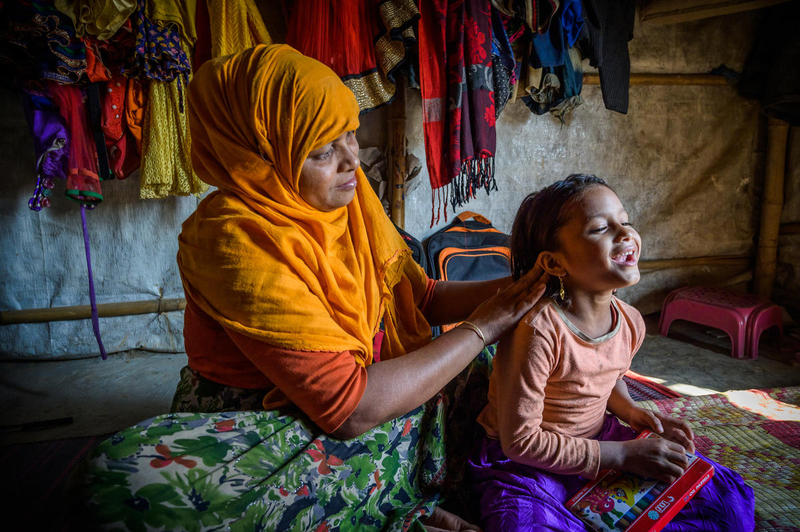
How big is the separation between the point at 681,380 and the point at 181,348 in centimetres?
335

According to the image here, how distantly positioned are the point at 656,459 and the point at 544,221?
0.66 metres

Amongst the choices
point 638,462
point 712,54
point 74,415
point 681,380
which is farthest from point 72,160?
point 712,54

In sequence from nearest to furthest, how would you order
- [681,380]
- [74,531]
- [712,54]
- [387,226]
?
[74,531]
[387,226]
[681,380]
[712,54]

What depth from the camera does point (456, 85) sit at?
98.0 inches

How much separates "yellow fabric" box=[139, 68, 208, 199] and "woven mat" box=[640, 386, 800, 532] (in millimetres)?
2737

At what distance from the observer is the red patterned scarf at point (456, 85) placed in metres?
2.46

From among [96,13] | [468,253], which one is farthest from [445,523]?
Result: [96,13]

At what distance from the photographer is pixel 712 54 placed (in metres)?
3.60

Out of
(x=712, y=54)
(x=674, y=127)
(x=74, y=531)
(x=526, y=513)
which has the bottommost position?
(x=526, y=513)

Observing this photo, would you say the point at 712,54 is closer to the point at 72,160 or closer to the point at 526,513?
the point at 526,513

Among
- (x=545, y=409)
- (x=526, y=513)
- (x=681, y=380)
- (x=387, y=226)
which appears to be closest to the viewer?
(x=526, y=513)

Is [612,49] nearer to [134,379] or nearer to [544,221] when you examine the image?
[544,221]

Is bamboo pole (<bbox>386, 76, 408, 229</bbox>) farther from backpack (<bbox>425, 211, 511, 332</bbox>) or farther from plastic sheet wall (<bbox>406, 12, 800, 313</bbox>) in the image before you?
backpack (<bbox>425, 211, 511, 332</bbox>)

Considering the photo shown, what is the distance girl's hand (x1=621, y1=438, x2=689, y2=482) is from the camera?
110 centimetres
